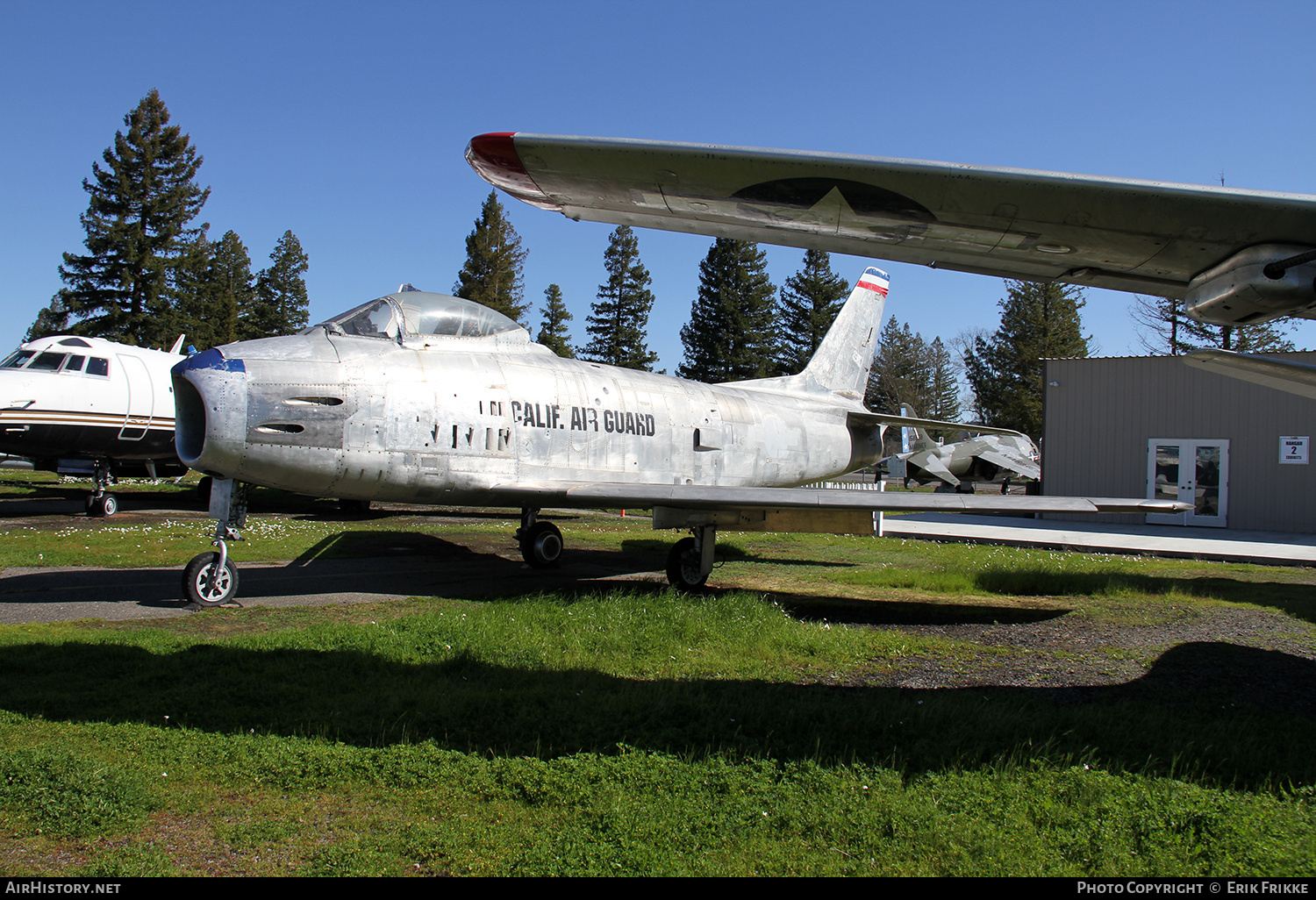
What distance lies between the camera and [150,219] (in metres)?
49.1

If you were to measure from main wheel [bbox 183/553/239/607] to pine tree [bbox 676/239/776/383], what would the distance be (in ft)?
168

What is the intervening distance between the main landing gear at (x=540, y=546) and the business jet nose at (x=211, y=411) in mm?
4511

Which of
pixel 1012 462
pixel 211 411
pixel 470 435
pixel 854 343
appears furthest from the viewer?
pixel 1012 462

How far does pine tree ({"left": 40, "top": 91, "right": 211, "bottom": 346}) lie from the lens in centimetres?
4800

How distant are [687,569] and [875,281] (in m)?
8.45

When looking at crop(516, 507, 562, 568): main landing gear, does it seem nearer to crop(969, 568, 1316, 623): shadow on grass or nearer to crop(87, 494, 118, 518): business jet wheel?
crop(969, 568, 1316, 623): shadow on grass

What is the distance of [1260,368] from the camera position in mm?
4781

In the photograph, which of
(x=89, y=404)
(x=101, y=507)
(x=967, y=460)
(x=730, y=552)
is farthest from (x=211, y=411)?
(x=967, y=460)

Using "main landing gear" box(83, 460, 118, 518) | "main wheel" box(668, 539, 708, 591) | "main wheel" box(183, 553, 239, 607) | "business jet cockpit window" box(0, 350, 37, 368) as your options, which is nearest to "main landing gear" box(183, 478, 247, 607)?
"main wheel" box(183, 553, 239, 607)

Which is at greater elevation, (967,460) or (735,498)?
(967,460)

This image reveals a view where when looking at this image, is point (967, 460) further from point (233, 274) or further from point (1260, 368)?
point (233, 274)

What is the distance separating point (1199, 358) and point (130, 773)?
640cm
